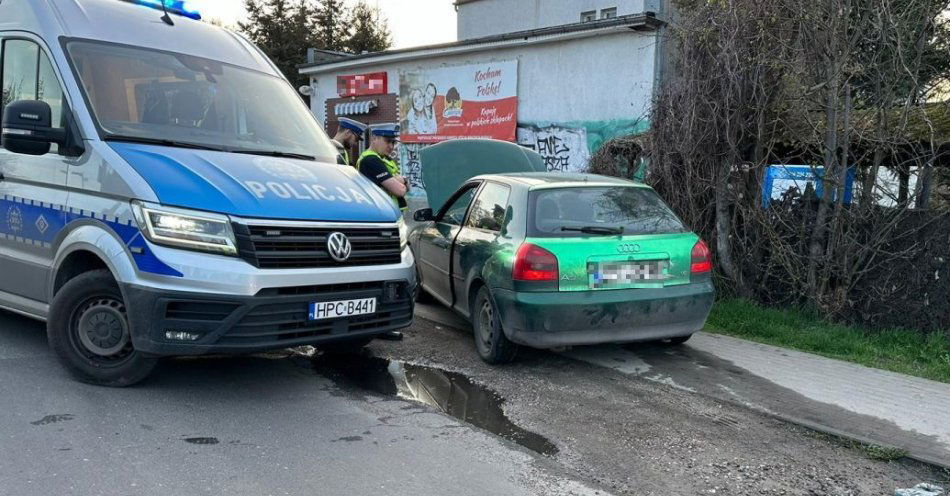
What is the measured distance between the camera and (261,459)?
3.86m

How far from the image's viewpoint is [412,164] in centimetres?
1877

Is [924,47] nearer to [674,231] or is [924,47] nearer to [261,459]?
[674,231]

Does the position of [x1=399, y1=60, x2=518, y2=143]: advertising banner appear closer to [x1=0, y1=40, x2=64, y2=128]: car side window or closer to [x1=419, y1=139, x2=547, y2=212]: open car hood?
[x1=419, y1=139, x2=547, y2=212]: open car hood

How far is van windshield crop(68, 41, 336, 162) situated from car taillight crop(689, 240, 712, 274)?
2.94 metres

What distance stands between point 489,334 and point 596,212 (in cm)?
128

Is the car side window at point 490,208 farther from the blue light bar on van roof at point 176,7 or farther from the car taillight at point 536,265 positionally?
the blue light bar on van roof at point 176,7

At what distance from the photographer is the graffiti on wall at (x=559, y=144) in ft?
46.1

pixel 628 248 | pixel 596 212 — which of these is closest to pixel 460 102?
pixel 596 212

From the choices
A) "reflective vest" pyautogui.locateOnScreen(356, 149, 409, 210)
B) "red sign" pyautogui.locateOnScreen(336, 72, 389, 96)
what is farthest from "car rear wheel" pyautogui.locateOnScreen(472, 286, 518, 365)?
"red sign" pyautogui.locateOnScreen(336, 72, 389, 96)

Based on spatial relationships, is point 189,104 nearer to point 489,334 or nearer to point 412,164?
point 489,334

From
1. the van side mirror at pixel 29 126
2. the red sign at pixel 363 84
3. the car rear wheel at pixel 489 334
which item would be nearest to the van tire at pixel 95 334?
the van side mirror at pixel 29 126

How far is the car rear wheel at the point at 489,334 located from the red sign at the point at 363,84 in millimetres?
14244

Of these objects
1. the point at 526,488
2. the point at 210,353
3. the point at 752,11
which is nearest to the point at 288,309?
the point at 210,353

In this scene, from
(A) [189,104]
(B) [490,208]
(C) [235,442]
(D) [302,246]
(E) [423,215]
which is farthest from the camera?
(E) [423,215]
